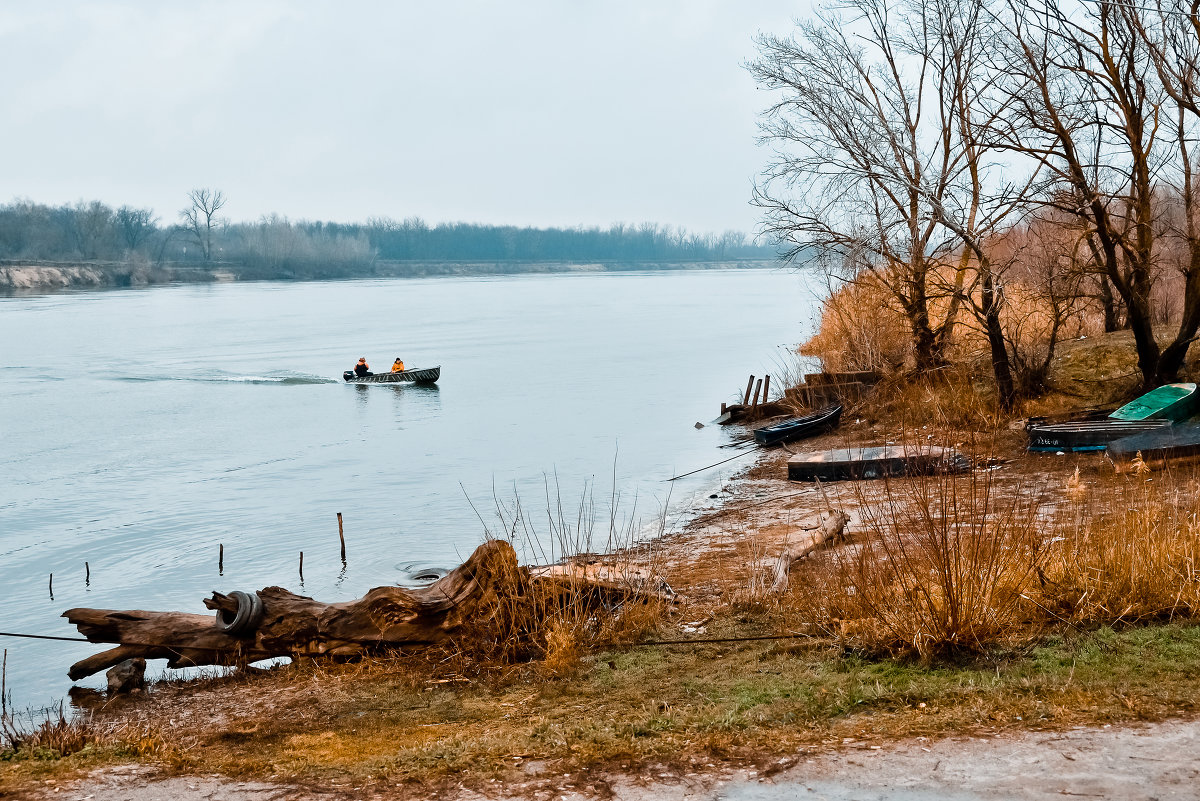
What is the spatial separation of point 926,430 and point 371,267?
13837cm

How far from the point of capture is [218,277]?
132 meters

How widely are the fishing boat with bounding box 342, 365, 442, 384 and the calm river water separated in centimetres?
80

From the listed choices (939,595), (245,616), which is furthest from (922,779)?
(245,616)

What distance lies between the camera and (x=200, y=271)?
437ft

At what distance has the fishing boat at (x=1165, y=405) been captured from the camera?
59.0 ft

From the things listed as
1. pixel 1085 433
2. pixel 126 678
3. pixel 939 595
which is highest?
pixel 939 595

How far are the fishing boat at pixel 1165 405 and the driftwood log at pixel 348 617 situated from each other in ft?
39.2

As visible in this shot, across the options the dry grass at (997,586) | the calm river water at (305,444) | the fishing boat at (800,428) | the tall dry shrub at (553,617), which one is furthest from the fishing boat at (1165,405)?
the tall dry shrub at (553,617)

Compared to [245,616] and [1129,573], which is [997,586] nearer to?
[1129,573]

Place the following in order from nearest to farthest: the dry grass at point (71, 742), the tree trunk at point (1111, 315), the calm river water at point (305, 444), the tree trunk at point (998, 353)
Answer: the dry grass at point (71, 742) → the calm river water at point (305, 444) → the tree trunk at point (998, 353) → the tree trunk at point (1111, 315)

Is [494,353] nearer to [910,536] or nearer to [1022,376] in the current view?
[1022,376]

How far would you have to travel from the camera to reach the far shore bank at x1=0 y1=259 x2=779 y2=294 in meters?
114

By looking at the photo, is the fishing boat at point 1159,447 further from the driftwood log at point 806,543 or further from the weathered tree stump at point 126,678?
the weathered tree stump at point 126,678

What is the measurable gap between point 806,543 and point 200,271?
5243 inches
